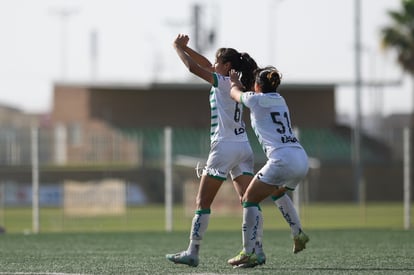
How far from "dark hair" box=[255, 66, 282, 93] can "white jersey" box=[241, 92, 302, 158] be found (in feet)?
0.29

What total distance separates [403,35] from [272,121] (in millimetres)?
41428

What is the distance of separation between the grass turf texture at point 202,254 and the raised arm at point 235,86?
164 cm

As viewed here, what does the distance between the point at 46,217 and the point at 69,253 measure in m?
14.5

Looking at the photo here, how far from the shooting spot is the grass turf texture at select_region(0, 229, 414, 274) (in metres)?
10.9

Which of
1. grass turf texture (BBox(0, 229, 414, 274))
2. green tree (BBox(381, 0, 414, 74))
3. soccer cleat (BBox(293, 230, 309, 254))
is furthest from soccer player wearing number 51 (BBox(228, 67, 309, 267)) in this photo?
green tree (BBox(381, 0, 414, 74))

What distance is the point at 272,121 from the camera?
10.7 meters

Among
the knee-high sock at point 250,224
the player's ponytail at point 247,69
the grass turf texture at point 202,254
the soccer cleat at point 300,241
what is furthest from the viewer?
the soccer cleat at point 300,241

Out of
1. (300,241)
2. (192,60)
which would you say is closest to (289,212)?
(300,241)

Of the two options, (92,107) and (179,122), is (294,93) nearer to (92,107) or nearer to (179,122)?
(179,122)

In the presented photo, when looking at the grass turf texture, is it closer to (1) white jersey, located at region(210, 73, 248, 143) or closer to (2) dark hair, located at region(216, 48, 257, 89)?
(1) white jersey, located at region(210, 73, 248, 143)

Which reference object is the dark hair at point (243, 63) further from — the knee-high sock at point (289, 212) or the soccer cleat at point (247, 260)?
the soccer cleat at point (247, 260)


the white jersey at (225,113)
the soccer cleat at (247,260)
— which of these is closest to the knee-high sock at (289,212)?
the soccer cleat at (247,260)

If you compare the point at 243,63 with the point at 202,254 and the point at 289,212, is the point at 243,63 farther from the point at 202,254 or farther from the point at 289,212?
the point at 202,254

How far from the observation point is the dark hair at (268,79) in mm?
10797
